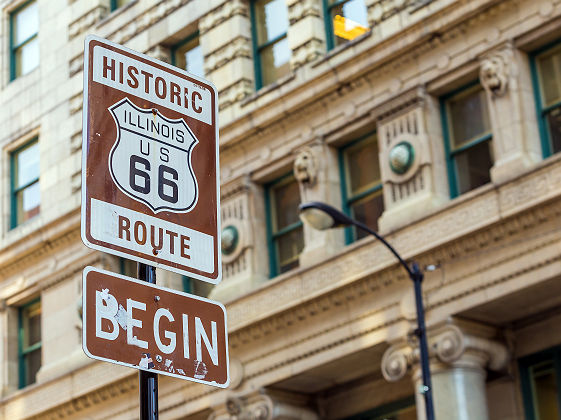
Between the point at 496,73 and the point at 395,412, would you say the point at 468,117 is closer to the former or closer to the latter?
the point at 496,73

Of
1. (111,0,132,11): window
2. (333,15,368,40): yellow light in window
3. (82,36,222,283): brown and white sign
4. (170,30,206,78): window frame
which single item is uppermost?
(111,0,132,11): window

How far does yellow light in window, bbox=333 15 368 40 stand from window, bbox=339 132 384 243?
1.90 metres

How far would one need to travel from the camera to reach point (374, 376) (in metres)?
22.0

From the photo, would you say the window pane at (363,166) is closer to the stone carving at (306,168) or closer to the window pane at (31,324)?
the stone carving at (306,168)

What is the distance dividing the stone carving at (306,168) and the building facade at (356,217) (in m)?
0.05

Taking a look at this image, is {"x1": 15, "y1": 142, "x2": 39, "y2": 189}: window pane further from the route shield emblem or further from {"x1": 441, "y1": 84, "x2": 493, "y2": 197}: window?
the route shield emblem

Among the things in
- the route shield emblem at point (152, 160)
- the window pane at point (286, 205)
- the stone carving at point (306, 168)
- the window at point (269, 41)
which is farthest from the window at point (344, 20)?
the route shield emblem at point (152, 160)

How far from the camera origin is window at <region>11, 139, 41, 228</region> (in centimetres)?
2920

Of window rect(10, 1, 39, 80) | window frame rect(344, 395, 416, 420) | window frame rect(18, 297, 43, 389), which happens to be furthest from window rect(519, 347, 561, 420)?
window rect(10, 1, 39, 80)

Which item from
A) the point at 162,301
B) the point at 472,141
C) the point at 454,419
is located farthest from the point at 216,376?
the point at 472,141

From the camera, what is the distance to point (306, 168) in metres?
22.3

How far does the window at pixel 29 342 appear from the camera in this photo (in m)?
28.0

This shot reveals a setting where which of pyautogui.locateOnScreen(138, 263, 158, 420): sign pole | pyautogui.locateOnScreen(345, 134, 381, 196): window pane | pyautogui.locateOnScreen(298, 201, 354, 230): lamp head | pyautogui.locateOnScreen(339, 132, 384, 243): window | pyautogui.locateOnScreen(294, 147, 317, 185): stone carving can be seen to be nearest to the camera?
pyautogui.locateOnScreen(138, 263, 158, 420): sign pole

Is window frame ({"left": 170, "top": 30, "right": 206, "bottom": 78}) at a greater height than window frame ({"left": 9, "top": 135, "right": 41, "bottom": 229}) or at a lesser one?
greater
